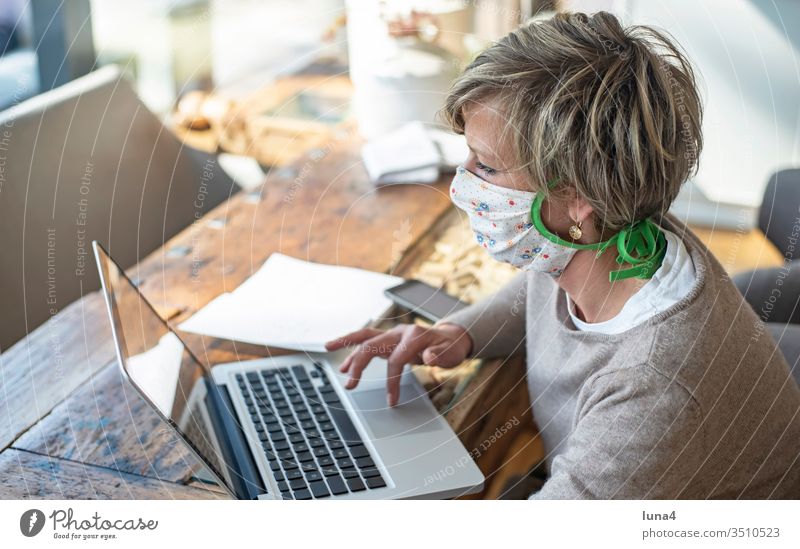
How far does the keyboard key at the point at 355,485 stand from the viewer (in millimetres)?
798

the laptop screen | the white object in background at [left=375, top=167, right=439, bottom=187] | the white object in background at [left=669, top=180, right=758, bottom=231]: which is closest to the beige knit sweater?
the laptop screen

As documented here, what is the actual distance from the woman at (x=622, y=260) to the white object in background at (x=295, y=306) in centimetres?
25

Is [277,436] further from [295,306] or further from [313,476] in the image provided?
[295,306]

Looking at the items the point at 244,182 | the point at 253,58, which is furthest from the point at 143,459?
the point at 253,58

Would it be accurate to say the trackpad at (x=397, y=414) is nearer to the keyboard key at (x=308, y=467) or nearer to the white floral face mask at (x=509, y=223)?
→ the keyboard key at (x=308, y=467)

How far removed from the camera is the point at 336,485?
80 centimetres

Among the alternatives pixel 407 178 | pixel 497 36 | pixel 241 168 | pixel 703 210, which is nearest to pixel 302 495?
pixel 407 178

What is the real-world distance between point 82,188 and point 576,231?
34.9 inches

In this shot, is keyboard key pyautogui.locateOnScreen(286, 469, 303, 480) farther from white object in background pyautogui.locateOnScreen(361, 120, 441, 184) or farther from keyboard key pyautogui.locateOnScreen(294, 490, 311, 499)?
white object in background pyautogui.locateOnScreen(361, 120, 441, 184)

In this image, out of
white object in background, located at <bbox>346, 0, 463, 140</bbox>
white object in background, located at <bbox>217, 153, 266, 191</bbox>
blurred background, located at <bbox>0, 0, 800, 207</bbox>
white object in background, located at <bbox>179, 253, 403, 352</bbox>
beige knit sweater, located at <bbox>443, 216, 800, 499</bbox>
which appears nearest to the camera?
beige knit sweater, located at <bbox>443, 216, 800, 499</bbox>

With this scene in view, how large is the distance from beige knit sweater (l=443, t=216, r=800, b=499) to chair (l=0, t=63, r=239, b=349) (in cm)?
71

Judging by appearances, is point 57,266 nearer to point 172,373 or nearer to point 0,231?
point 0,231

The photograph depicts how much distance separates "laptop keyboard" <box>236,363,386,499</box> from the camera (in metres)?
0.80

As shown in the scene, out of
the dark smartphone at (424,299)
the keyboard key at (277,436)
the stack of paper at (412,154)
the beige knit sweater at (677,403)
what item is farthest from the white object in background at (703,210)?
the keyboard key at (277,436)
